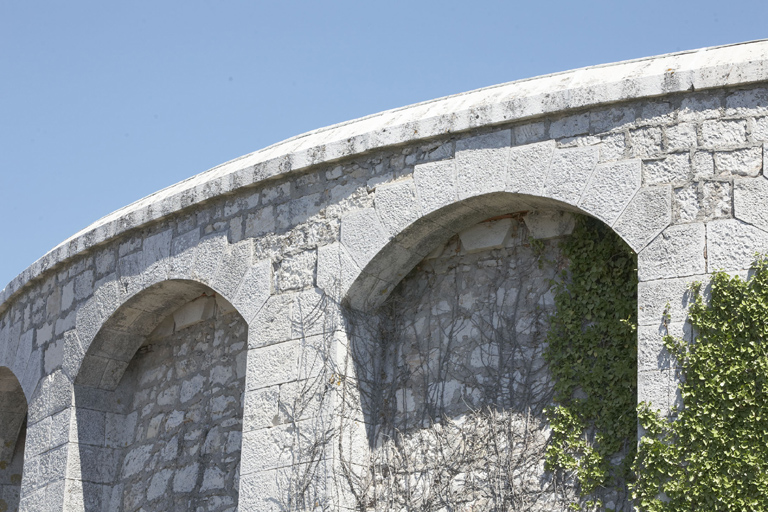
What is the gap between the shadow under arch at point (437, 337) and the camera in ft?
19.4

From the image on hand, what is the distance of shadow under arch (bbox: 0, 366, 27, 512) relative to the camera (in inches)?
357

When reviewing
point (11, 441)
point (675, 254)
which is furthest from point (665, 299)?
point (11, 441)

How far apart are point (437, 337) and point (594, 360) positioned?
1011 millimetres

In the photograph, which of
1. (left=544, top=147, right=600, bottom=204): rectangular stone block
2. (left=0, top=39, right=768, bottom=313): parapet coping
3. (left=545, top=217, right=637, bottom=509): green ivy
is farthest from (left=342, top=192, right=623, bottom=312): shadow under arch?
(left=0, top=39, right=768, bottom=313): parapet coping

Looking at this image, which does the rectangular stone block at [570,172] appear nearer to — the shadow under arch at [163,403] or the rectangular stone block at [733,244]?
the rectangular stone block at [733,244]

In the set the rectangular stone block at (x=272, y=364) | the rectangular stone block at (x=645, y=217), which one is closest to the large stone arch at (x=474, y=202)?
the rectangular stone block at (x=645, y=217)

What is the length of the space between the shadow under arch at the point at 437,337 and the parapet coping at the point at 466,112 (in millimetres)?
500

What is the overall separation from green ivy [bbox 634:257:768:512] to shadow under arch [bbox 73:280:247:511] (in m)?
2.93

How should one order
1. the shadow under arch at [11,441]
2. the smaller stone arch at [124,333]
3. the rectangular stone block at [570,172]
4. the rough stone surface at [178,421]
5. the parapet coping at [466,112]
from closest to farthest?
the parapet coping at [466,112]
the rectangular stone block at [570,172]
the rough stone surface at [178,421]
the smaller stone arch at [124,333]
the shadow under arch at [11,441]

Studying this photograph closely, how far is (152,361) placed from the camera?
7.84m

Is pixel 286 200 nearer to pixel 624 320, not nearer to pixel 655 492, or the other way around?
pixel 624 320

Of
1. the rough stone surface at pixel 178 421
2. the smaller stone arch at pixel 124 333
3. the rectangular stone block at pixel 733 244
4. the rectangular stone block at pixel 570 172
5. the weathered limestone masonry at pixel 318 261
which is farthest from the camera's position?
the smaller stone arch at pixel 124 333

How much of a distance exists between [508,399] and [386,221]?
1.23 meters

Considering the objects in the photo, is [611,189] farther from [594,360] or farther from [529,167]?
[594,360]
